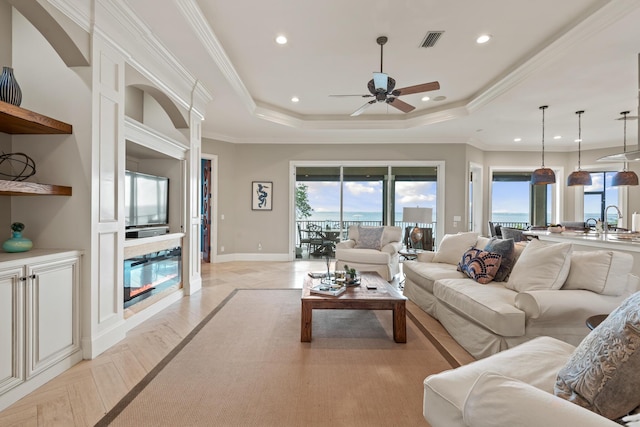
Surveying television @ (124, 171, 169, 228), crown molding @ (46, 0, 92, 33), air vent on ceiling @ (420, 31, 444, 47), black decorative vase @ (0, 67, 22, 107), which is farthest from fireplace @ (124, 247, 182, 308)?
air vent on ceiling @ (420, 31, 444, 47)

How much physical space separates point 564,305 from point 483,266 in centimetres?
94

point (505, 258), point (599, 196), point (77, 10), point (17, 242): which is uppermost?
point (77, 10)

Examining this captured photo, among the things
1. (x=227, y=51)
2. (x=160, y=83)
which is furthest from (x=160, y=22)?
(x=227, y=51)

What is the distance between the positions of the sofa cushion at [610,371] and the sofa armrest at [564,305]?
4.03 feet

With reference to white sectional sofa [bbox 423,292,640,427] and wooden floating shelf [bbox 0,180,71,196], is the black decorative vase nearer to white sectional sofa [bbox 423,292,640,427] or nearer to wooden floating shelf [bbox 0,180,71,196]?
wooden floating shelf [bbox 0,180,71,196]

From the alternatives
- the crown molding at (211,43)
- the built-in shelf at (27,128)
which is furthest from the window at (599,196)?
the built-in shelf at (27,128)

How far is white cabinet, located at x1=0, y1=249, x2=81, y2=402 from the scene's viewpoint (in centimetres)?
191

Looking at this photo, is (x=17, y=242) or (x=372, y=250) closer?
(x=17, y=242)

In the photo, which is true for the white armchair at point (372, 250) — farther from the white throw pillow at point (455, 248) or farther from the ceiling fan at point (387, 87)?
the ceiling fan at point (387, 87)

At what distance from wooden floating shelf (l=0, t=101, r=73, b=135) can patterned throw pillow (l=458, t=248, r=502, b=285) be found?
384cm

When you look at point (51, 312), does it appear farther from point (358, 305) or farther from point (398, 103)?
point (398, 103)

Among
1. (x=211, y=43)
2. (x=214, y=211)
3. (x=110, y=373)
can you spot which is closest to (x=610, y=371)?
(x=110, y=373)

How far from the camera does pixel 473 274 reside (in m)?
3.24

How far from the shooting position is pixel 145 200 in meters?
3.65
